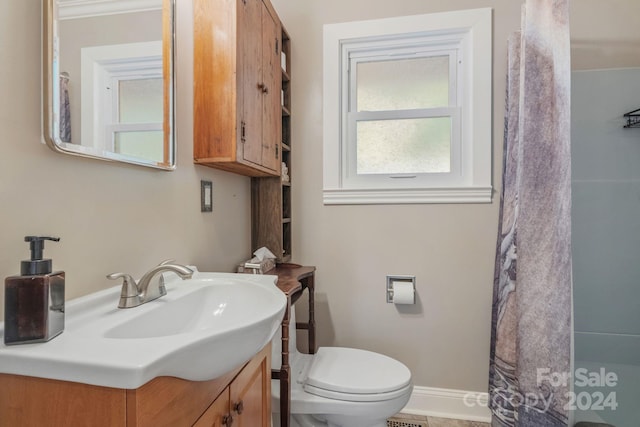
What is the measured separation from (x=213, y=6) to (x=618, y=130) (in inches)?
76.9

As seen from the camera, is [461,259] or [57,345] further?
[461,259]

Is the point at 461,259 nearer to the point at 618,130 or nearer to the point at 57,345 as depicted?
the point at 618,130

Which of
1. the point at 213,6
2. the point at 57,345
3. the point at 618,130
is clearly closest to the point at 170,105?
the point at 213,6

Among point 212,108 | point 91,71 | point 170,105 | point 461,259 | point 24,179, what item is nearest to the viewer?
point 24,179

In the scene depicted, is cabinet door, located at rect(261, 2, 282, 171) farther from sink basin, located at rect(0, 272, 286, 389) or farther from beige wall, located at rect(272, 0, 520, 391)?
sink basin, located at rect(0, 272, 286, 389)

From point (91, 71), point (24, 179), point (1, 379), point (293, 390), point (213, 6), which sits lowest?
point (293, 390)

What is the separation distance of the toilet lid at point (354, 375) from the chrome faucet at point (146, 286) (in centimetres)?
73

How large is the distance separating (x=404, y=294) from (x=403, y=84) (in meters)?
1.17

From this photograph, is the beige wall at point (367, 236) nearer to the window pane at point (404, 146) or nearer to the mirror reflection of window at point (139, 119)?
the mirror reflection of window at point (139, 119)

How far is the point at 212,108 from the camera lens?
1.19 metres

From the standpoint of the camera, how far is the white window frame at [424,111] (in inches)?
63.1

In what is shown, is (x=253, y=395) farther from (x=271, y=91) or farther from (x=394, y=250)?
(x=271, y=91)

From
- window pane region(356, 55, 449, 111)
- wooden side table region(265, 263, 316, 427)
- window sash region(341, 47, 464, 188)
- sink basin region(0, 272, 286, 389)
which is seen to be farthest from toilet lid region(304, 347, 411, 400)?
window pane region(356, 55, 449, 111)

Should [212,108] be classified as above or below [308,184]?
above
